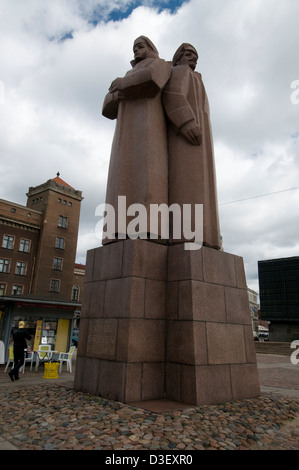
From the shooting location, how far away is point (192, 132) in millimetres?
7633

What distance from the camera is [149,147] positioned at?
24.4ft

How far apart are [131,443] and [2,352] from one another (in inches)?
411

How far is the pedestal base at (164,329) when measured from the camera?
18.6ft

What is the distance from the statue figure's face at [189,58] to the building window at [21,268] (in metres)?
38.0

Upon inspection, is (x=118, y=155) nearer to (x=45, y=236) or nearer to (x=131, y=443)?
(x=131, y=443)

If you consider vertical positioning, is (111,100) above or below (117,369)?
above

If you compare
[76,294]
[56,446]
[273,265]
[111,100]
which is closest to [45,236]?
[76,294]

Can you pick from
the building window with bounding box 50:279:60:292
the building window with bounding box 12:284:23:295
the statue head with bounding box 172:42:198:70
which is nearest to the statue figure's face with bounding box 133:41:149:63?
the statue head with bounding box 172:42:198:70

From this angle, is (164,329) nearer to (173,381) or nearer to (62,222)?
(173,381)

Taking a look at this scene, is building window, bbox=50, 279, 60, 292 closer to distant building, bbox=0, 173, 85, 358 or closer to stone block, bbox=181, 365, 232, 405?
distant building, bbox=0, 173, 85, 358

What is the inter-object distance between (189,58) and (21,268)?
38.5 metres

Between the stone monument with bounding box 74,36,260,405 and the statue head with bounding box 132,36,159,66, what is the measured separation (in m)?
0.03

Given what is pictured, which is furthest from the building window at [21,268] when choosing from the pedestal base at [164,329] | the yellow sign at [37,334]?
the pedestal base at [164,329]

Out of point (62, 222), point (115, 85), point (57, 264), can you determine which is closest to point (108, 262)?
point (115, 85)
